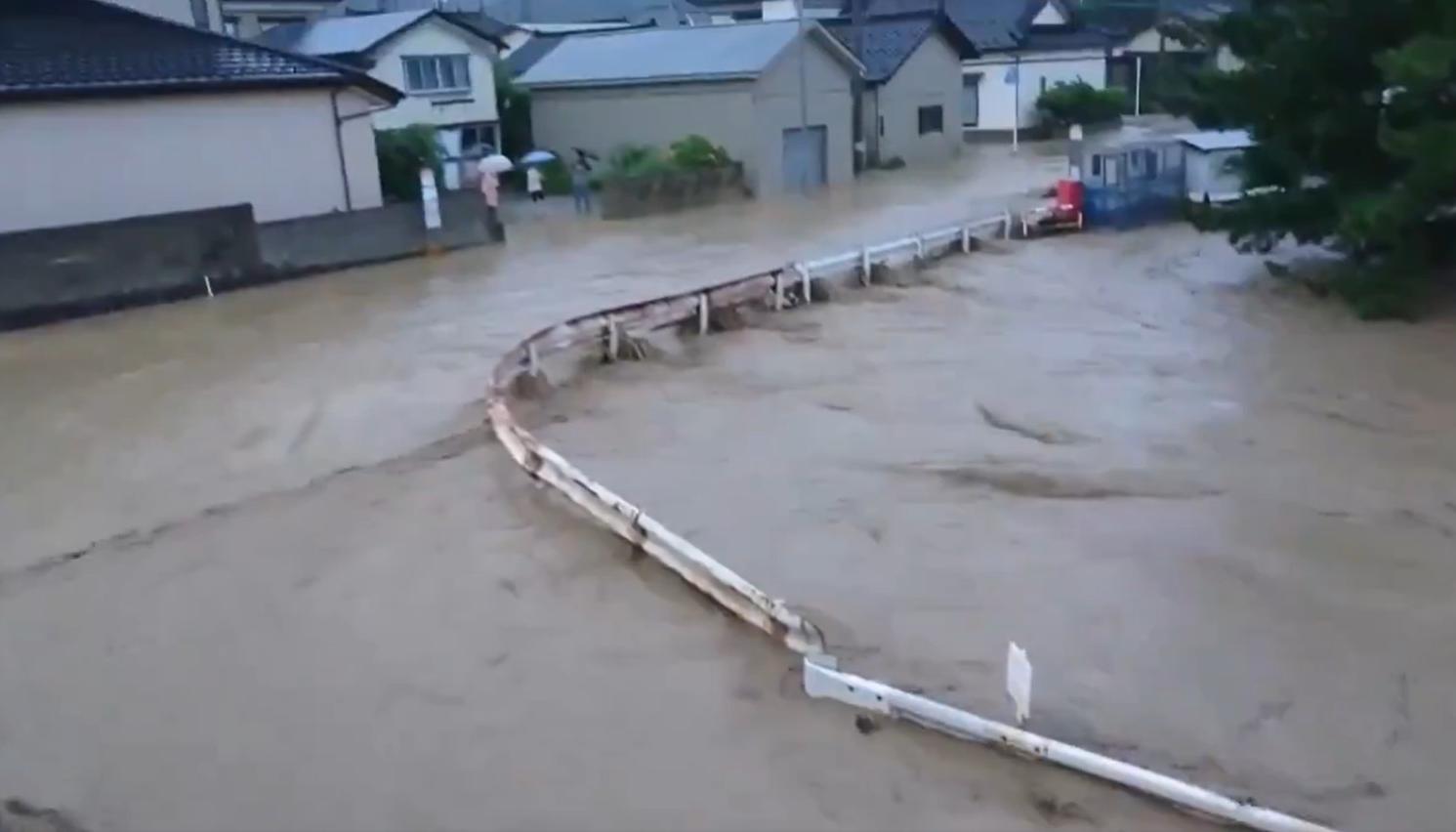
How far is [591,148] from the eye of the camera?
103ft

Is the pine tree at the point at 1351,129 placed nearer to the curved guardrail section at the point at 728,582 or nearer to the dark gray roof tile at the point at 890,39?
the curved guardrail section at the point at 728,582

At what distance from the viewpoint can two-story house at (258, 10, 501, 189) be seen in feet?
97.4

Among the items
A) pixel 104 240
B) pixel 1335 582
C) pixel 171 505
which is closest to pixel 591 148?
pixel 104 240

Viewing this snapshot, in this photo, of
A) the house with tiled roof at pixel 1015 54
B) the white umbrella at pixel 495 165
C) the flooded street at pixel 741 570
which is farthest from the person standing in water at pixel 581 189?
the house with tiled roof at pixel 1015 54

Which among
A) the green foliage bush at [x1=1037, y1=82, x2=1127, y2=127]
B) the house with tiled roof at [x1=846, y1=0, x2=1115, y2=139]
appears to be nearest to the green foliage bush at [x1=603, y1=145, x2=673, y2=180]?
the house with tiled roof at [x1=846, y1=0, x2=1115, y2=139]

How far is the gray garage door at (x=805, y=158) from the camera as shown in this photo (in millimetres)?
29359

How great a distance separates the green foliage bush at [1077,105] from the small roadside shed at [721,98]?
39.1 feet

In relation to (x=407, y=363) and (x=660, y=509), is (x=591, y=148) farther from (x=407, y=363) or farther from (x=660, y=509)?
(x=660, y=509)

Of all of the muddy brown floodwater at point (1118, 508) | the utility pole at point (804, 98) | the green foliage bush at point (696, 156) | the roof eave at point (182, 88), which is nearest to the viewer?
the muddy brown floodwater at point (1118, 508)

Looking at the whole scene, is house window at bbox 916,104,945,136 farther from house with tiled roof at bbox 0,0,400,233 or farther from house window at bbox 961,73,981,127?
house with tiled roof at bbox 0,0,400,233

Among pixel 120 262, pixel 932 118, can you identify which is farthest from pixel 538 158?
pixel 120 262

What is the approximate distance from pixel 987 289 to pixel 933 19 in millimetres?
20807

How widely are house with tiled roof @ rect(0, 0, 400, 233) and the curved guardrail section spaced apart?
871 centimetres

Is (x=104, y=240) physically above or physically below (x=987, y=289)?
above
